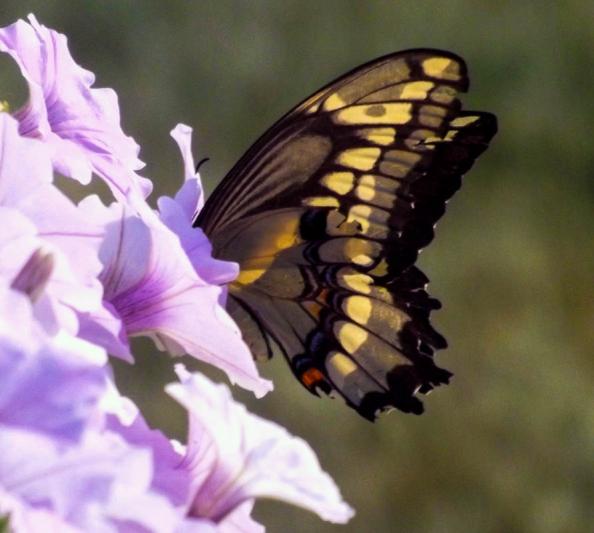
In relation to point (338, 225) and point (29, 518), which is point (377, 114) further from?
point (29, 518)

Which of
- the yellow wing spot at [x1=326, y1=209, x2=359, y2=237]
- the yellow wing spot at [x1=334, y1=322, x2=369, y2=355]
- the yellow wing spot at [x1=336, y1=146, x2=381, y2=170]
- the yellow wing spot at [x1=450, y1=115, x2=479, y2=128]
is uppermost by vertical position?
the yellow wing spot at [x1=450, y1=115, x2=479, y2=128]

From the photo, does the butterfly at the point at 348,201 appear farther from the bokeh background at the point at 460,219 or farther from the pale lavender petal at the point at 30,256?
the bokeh background at the point at 460,219

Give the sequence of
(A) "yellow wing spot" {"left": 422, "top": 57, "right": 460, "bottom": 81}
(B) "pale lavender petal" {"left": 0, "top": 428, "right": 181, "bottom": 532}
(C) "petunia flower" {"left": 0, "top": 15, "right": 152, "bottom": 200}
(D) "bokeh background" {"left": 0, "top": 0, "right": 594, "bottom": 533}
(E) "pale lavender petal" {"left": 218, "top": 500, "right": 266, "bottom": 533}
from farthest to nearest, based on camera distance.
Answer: (D) "bokeh background" {"left": 0, "top": 0, "right": 594, "bottom": 533}
(A) "yellow wing spot" {"left": 422, "top": 57, "right": 460, "bottom": 81}
(C) "petunia flower" {"left": 0, "top": 15, "right": 152, "bottom": 200}
(E) "pale lavender petal" {"left": 218, "top": 500, "right": 266, "bottom": 533}
(B) "pale lavender petal" {"left": 0, "top": 428, "right": 181, "bottom": 532}

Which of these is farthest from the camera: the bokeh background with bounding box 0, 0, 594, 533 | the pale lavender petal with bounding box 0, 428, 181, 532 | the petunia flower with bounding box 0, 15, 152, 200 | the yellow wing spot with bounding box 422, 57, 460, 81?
the bokeh background with bounding box 0, 0, 594, 533

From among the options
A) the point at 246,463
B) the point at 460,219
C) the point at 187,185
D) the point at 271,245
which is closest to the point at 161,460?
the point at 246,463

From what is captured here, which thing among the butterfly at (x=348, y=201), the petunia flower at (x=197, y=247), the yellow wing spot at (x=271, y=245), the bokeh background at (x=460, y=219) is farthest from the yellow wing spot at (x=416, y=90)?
the bokeh background at (x=460, y=219)

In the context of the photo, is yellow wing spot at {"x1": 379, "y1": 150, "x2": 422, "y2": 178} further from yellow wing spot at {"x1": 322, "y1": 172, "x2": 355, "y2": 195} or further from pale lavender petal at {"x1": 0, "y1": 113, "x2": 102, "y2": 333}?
pale lavender petal at {"x1": 0, "y1": 113, "x2": 102, "y2": 333}

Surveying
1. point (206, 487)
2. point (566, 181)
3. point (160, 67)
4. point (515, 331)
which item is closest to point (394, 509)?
point (515, 331)

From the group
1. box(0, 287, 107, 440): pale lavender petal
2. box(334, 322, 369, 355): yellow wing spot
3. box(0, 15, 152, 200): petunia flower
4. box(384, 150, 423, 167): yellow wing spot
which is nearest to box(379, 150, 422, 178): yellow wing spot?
box(384, 150, 423, 167): yellow wing spot
